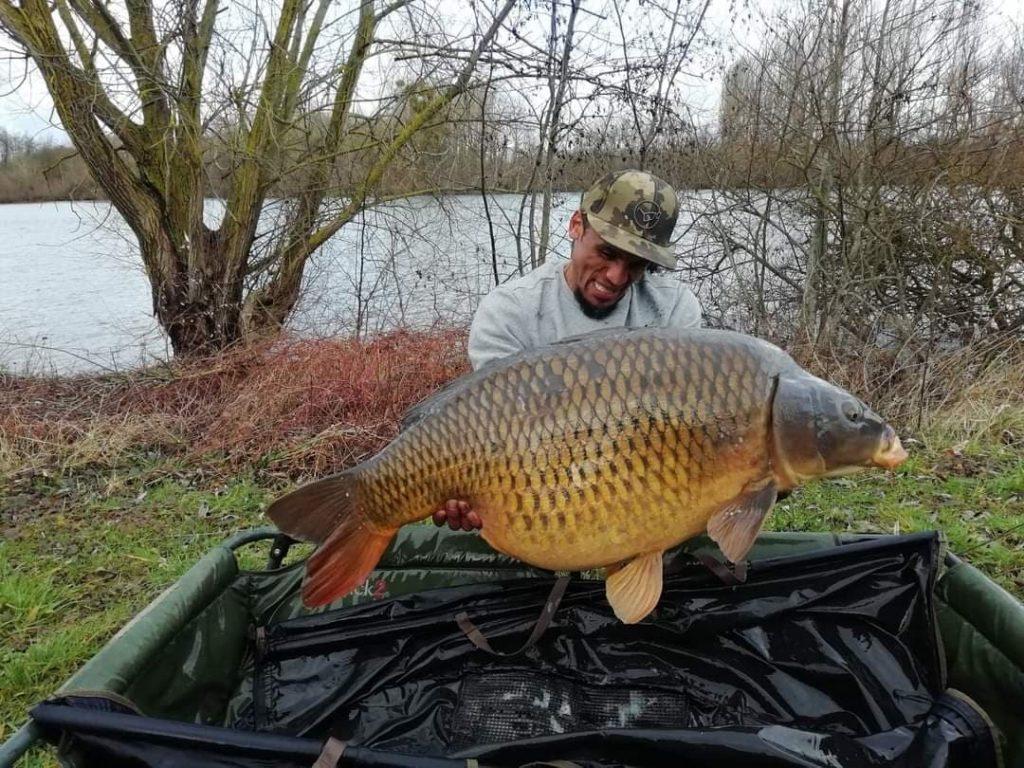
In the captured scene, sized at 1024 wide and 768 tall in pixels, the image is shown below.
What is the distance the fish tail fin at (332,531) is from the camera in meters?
1.12

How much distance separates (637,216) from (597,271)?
0.16m

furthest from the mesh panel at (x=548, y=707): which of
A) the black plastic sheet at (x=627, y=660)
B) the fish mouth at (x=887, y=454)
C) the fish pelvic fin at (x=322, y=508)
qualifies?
the fish mouth at (x=887, y=454)

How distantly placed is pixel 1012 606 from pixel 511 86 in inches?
131

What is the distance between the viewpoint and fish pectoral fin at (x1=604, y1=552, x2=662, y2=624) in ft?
3.51

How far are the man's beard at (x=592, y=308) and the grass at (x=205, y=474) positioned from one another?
96cm

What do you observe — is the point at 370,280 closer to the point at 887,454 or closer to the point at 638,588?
the point at 638,588

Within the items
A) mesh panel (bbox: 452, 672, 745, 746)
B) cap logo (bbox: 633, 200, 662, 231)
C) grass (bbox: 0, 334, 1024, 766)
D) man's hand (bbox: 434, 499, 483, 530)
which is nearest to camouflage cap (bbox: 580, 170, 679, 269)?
cap logo (bbox: 633, 200, 662, 231)

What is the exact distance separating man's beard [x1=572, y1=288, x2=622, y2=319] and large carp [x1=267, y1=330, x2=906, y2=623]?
47cm

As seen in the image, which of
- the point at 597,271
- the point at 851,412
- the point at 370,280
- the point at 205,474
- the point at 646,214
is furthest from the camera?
the point at 370,280

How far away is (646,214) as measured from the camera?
1.29m

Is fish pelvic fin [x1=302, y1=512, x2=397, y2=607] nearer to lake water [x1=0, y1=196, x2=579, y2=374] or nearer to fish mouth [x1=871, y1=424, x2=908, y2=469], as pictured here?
fish mouth [x1=871, y1=424, x2=908, y2=469]

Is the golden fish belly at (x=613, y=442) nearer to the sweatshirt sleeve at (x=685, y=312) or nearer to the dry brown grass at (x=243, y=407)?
the sweatshirt sleeve at (x=685, y=312)

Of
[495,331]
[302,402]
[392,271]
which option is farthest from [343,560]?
[392,271]

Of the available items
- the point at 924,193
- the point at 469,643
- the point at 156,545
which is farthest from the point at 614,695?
the point at 924,193
